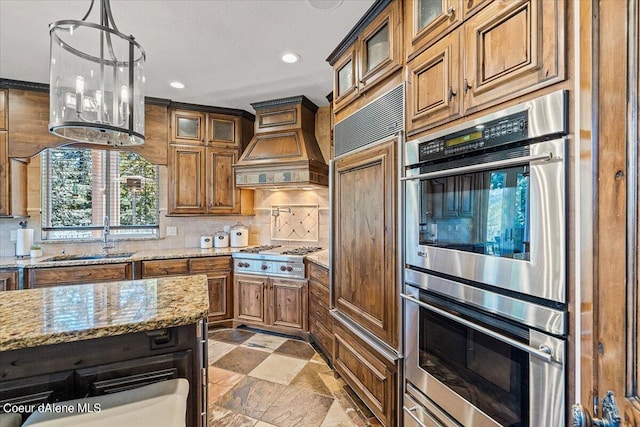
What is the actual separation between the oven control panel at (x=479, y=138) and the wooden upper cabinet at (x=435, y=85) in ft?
0.36

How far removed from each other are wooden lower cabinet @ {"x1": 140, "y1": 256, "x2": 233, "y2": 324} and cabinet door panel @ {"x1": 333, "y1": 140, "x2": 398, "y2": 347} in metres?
1.73

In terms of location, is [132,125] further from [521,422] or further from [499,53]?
[521,422]

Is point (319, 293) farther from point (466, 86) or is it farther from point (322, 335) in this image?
point (466, 86)

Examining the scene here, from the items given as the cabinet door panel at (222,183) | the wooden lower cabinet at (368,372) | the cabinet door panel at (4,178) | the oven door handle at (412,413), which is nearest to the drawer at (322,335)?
the wooden lower cabinet at (368,372)

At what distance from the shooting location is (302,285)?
325 cm

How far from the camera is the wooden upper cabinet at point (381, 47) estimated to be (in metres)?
1.76

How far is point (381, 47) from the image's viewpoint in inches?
75.5

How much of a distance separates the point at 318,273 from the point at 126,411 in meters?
2.03

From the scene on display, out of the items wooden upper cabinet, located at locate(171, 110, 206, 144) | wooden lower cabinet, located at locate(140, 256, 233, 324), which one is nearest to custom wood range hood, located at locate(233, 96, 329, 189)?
wooden upper cabinet, located at locate(171, 110, 206, 144)

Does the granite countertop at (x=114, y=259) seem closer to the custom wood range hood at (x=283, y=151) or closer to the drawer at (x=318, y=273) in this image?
the custom wood range hood at (x=283, y=151)

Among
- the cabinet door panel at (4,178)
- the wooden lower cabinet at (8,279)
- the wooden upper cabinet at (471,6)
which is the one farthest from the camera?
the cabinet door panel at (4,178)

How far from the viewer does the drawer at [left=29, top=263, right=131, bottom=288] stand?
297 centimetres

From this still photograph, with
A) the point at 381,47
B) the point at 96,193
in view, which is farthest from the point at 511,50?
the point at 96,193

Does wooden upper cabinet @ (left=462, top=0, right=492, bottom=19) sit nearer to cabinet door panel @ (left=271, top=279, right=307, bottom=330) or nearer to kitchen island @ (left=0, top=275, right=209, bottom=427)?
kitchen island @ (left=0, top=275, right=209, bottom=427)
